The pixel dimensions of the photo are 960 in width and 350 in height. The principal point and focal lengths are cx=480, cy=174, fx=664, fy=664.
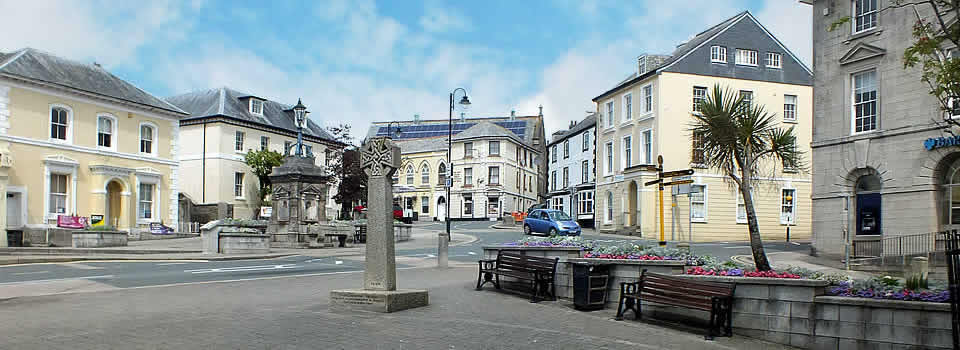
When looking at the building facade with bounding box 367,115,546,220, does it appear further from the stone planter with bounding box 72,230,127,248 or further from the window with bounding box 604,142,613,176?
the stone planter with bounding box 72,230,127,248

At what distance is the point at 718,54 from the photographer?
4150cm

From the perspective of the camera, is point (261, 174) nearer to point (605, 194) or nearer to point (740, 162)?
point (605, 194)

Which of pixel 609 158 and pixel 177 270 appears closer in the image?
pixel 177 270

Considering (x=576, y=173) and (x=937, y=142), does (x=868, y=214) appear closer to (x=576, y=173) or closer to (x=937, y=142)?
(x=937, y=142)

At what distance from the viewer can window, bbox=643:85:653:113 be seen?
136 feet

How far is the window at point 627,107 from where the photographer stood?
43.8m

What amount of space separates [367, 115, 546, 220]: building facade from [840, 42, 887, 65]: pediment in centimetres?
4618

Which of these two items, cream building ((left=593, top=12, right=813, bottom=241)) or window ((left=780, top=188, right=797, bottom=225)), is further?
window ((left=780, top=188, right=797, bottom=225))

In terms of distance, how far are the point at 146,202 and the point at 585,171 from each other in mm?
32062

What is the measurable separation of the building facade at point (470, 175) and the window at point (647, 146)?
95.0ft

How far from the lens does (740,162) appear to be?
13812 millimetres

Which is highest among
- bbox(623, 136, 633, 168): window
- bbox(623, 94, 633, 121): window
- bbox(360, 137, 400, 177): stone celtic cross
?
bbox(623, 94, 633, 121): window

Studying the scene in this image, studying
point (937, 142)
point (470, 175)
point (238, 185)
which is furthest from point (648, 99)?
point (470, 175)

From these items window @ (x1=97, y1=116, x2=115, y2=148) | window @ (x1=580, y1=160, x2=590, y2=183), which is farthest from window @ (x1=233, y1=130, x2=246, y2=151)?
window @ (x1=580, y1=160, x2=590, y2=183)
